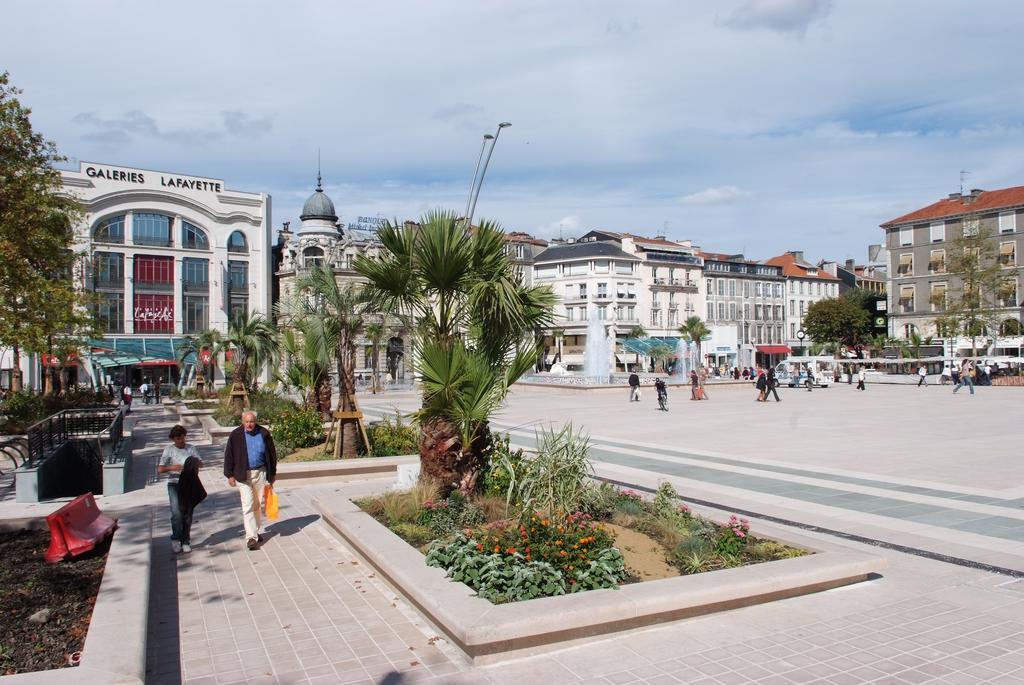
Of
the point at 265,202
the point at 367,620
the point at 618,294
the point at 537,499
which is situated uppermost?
the point at 265,202

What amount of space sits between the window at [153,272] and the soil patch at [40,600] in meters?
56.6

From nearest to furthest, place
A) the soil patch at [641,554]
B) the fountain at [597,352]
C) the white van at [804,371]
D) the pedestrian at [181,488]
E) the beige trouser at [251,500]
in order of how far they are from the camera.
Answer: the soil patch at [641,554]
the pedestrian at [181,488]
the beige trouser at [251,500]
the white van at [804,371]
the fountain at [597,352]

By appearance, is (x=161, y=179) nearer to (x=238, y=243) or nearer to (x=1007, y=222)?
(x=238, y=243)

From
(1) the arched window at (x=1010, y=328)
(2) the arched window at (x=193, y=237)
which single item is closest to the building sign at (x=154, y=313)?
(2) the arched window at (x=193, y=237)

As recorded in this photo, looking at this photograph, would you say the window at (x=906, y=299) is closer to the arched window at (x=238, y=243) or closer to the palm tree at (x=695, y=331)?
the palm tree at (x=695, y=331)

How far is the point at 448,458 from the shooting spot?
8.36 m

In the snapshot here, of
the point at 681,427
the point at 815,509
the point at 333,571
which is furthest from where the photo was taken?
the point at 681,427

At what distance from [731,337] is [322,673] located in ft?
264

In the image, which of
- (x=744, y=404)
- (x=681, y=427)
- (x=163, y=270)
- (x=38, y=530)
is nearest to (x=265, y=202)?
(x=163, y=270)

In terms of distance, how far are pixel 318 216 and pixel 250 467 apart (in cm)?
6447

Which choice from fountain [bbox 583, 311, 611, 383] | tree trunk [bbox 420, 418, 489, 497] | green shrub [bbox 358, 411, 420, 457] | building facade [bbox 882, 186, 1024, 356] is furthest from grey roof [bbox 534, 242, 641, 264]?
tree trunk [bbox 420, 418, 489, 497]

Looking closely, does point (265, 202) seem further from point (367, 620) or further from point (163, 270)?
point (367, 620)

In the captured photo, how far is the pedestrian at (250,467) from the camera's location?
8.29 m

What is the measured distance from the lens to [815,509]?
33.0 feet
